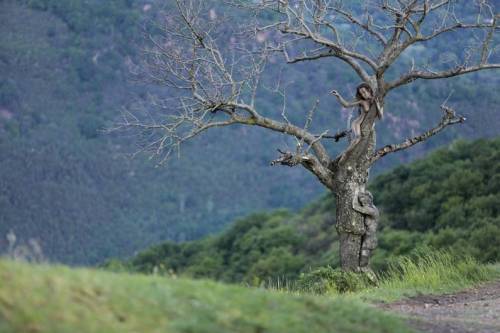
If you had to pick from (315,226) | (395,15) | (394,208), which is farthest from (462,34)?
(395,15)

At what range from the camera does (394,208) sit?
41.3 m

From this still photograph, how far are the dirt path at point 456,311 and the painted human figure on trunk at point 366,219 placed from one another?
5.77 ft

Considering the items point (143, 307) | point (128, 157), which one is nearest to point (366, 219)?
point (143, 307)

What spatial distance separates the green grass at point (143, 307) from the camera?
6.37 meters

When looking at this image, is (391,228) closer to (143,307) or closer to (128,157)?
(128,157)

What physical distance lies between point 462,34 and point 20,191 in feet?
90.4

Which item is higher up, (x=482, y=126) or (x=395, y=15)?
(x=482, y=126)

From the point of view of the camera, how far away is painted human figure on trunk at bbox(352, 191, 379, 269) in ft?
48.5

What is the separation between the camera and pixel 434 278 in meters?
13.8

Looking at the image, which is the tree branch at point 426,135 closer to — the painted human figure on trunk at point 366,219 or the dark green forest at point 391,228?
the painted human figure on trunk at point 366,219

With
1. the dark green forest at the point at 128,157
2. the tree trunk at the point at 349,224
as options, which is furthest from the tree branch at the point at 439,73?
the dark green forest at the point at 128,157

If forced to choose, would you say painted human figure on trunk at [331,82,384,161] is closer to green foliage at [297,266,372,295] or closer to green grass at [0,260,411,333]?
green foliage at [297,266,372,295]

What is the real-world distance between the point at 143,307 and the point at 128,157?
144 ft

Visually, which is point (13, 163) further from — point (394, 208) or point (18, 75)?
point (394, 208)
